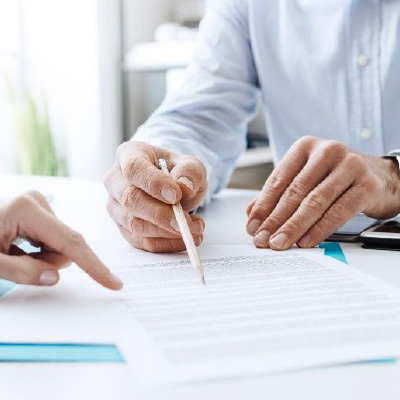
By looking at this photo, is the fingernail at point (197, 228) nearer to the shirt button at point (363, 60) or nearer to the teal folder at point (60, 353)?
the teal folder at point (60, 353)

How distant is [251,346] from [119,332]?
0.09 metres

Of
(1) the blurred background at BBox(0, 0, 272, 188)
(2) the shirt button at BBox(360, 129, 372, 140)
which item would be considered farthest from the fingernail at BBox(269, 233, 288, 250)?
(1) the blurred background at BBox(0, 0, 272, 188)

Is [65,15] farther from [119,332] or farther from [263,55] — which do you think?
[119,332]

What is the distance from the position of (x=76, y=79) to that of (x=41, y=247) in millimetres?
2244

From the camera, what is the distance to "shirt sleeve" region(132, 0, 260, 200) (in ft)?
3.56

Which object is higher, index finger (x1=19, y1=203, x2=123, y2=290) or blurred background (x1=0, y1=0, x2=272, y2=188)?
index finger (x1=19, y1=203, x2=123, y2=290)

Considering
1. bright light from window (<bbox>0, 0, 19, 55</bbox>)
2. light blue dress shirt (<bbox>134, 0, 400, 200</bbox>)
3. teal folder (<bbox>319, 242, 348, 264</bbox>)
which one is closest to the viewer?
teal folder (<bbox>319, 242, 348, 264</bbox>)

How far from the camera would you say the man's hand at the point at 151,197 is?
65 cm

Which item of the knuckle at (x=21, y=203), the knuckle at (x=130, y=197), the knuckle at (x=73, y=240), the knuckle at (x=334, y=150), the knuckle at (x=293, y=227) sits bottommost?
the knuckle at (x=293, y=227)

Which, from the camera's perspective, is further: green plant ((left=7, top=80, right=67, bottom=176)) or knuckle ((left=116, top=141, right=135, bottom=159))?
green plant ((left=7, top=80, right=67, bottom=176))

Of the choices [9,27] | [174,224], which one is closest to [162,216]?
[174,224]

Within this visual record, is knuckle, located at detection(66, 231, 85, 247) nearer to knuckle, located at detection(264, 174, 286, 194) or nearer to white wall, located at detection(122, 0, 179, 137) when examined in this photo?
knuckle, located at detection(264, 174, 286, 194)

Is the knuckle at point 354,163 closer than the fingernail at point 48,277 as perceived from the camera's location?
No

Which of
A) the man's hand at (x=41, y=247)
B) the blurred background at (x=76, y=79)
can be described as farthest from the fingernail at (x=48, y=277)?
the blurred background at (x=76, y=79)
